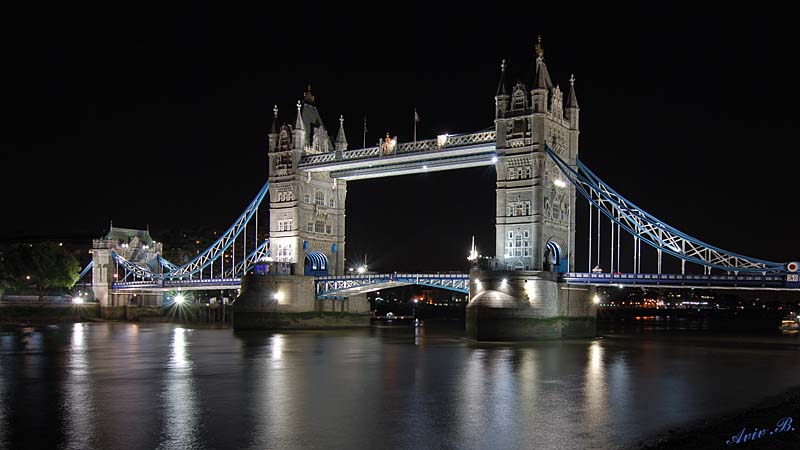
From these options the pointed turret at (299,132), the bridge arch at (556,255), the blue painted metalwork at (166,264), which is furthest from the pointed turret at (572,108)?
the blue painted metalwork at (166,264)

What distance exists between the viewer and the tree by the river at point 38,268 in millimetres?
76375

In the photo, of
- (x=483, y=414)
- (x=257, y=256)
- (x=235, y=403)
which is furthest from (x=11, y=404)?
(x=257, y=256)

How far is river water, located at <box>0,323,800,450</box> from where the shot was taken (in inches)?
698

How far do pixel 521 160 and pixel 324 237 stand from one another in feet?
65.9

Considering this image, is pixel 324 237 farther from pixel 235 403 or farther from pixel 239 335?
pixel 235 403

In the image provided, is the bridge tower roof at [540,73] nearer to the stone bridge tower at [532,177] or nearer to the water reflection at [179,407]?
the stone bridge tower at [532,177]

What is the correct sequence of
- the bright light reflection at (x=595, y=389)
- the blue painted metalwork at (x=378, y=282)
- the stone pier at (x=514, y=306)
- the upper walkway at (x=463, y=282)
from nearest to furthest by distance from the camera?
the bright light reflection at (x=595, y=389) < the upper walkway at (x=463, y=282) < the stone pier at (x=514, y=306) < the blue painted metalwork at (x=378, y=282)

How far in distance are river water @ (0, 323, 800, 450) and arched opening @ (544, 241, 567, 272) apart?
8934mm

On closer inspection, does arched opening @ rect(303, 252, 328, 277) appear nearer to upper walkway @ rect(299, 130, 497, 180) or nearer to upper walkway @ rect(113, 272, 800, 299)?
upper walkway @ rect(113, 272, 800, 299)

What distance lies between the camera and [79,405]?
21500 millimetres

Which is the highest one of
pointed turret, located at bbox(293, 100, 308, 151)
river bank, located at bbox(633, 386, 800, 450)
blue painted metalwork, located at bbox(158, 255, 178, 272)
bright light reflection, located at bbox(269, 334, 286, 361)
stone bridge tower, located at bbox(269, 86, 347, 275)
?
pointed turret, located at bbox(293, 100, 308, 151)

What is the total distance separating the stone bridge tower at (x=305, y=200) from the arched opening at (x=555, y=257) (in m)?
18.1

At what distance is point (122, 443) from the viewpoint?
55.0 feet

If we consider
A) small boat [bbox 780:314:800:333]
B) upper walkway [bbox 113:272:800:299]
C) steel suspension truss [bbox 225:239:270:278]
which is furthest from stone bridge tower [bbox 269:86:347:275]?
small boat [bbox 780:314:800:333]
